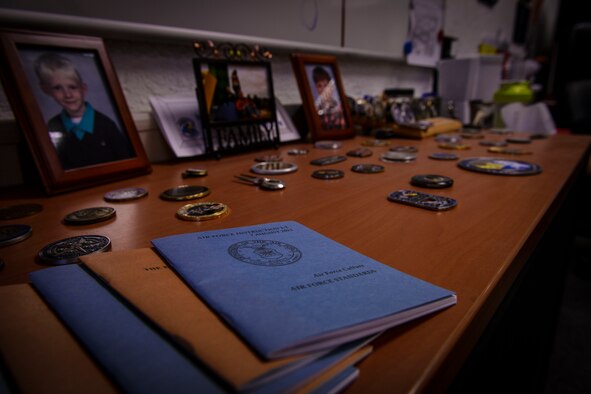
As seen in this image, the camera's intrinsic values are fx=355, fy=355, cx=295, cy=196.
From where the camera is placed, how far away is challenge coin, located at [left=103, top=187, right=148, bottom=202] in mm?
549

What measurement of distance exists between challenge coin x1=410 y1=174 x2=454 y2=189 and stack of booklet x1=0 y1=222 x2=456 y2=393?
1.01 feet

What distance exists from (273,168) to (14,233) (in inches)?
17.2

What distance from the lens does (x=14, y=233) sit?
0.42 metres

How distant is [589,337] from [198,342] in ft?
5.20

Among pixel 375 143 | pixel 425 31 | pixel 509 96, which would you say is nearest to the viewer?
pixel 375 143

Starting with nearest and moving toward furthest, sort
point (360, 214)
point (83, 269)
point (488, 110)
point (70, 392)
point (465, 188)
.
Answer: point (70, 392), point (83, 269), point (360, 214), point (465, 188), point (488, 110)

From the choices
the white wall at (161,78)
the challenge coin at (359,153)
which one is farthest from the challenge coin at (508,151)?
the white wall at (161,78)

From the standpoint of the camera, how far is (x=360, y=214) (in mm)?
488

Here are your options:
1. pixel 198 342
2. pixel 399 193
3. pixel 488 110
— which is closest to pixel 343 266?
pixel 198 342

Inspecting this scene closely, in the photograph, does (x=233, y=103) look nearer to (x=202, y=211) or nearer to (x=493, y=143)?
(x=202, y=211)

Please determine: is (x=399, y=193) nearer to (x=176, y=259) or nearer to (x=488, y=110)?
(x=176, y=259)

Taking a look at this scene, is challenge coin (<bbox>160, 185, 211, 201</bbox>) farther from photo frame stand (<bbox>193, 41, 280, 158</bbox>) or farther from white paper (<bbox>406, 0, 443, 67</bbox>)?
white paper (<bbox>406, 0, 443, 67</bbox>)

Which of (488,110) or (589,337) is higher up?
(488,110)

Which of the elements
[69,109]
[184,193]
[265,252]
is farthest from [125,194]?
[265,252]
